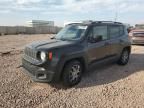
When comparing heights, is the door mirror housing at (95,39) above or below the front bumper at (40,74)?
above

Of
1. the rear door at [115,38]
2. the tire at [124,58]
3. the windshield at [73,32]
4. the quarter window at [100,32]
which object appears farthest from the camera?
the tire at [124,58]

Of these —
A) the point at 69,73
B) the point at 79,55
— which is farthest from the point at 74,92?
the point at 79,55

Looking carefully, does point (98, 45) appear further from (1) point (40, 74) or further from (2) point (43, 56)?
(1) point (40, 74)

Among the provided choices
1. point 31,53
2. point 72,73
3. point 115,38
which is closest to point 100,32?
point 115,38

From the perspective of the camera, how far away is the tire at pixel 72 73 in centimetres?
570

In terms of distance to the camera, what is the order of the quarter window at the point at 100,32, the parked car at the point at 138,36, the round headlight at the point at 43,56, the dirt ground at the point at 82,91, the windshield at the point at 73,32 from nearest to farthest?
the dirt ground at the point at 82,91 → the round headlight at the point at 43,56 → the windshield at the point at 73,32 → the quarter window at the point at 100,32 → the parked car at the point at 138,36

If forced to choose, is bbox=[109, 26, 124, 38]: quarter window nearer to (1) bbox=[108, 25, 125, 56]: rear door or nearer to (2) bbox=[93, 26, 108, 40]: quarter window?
(1) bbox=[108, 25, 125, 56]: rear door

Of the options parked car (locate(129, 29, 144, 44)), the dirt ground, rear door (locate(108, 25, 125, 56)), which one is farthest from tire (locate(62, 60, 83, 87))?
parked car (locate(129, 29, 144, 44))

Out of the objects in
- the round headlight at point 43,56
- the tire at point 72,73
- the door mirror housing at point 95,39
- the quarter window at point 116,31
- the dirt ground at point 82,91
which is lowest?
the dirt ground at point 82,91

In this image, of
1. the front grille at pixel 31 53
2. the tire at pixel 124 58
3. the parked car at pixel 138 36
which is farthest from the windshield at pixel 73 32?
the parked car at pixel 138 36

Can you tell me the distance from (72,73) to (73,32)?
4.76 ft

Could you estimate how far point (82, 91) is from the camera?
18.2 ft

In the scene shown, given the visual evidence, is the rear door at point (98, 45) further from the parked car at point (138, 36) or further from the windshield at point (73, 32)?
the parked car at point (138, 36)

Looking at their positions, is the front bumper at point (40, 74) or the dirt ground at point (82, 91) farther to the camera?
the front bumper at point (40, 74)
